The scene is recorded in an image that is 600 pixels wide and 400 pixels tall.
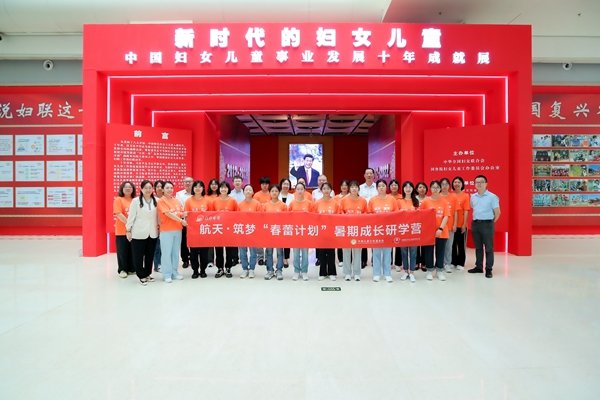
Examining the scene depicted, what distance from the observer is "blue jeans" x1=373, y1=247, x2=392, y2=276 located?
480cm

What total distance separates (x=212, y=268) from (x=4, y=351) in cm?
→ 310

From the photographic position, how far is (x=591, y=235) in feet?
29.5

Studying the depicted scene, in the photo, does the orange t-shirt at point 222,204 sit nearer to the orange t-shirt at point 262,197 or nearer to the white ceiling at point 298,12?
the orange t-shirt at point 262,197

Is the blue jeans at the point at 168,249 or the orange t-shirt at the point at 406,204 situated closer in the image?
the blue jeans at the point at 168,249

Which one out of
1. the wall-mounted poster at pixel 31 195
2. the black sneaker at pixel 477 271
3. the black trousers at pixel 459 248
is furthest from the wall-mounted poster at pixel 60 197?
the black sneaker at pixel 477 271

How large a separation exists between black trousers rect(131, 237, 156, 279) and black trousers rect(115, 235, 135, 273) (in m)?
0.31

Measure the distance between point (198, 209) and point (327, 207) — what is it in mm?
1685

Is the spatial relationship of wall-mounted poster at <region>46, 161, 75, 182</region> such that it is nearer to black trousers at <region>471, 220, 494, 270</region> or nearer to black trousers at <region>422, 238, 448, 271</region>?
black trousers at <region>422, 238, 448, 271</region>

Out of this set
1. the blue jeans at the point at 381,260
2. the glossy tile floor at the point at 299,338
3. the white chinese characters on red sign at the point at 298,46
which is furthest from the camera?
the white chinese characters on red sign at the point at 298,46

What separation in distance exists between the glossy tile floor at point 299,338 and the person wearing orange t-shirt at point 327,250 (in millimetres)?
297

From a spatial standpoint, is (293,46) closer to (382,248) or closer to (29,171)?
(382,248)

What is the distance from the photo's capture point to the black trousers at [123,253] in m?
4.94

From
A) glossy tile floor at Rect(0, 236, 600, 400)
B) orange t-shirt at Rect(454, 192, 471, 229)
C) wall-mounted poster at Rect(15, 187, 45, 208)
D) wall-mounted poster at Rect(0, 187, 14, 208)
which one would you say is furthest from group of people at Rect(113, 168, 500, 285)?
wall-mounted poster at Rect(0, 187, 14, 208)

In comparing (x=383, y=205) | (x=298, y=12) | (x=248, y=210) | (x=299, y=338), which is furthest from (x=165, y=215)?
(x=298, y=12)
